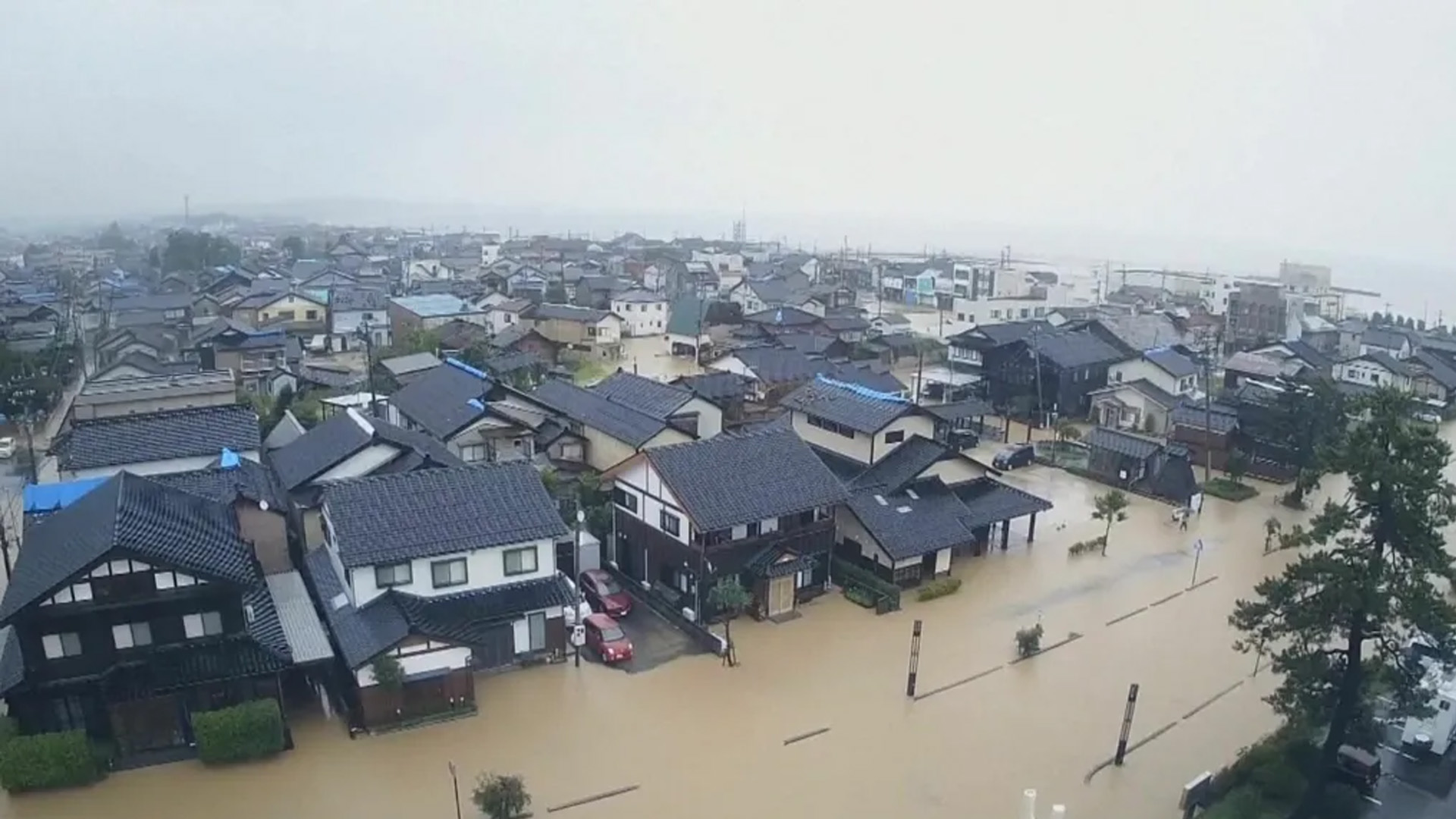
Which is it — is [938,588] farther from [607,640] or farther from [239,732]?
[239,732]

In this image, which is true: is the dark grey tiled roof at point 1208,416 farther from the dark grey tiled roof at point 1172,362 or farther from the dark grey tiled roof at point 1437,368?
the dark grey tiled roof at point 1437,368

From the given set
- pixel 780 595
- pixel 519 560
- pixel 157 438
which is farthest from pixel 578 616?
pixel 157 438

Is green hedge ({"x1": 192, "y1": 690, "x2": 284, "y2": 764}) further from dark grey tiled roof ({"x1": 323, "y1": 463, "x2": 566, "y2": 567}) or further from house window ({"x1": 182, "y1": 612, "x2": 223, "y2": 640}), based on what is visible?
dark grey tiled roof ({"x1": 323, "y1": 463, "x2": 566, "y2": 567})

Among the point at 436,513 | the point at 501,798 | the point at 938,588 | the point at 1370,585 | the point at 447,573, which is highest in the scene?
the point at 1370,585

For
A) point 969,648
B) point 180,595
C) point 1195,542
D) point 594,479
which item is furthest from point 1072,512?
point 180,595

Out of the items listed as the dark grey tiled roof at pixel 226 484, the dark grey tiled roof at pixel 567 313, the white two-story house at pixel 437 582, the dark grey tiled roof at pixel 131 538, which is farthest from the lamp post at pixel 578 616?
the dark grey tiled roof at pixel 567 313

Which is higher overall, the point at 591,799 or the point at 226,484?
the point at 226,484

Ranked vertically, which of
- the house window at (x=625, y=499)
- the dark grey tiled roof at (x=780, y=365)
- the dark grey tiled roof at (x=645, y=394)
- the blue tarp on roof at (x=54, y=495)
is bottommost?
the dark grey tiled roof at (x=780, y=365)
